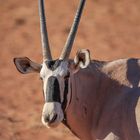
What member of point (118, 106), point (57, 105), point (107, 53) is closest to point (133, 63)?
point (118, 106)

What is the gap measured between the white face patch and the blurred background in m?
3.61

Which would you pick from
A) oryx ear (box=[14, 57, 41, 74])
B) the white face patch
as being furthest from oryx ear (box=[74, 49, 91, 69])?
oryx ear (box=[14, 57, 41, 74])

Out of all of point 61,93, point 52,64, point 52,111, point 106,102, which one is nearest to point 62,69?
point 52,64

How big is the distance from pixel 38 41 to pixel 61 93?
28.4ft

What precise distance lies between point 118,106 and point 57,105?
93 centimetres

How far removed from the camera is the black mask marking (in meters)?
7.39

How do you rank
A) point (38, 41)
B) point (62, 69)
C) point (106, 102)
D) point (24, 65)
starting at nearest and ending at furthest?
point (62, 69), point (24, 65), point (106, 102), point (38, 41)

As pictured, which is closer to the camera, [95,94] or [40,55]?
[95,94]

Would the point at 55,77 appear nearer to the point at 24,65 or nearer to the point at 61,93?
the point at 61,93

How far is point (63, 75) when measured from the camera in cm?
752

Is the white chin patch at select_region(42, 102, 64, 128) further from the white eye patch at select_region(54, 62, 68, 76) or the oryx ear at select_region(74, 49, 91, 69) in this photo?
the oryx ear at select_region(74, 49, 91, 69)

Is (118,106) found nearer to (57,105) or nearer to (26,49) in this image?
(57,105)

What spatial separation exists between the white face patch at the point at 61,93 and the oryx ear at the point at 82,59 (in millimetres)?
173

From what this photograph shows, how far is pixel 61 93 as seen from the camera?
749 cm
